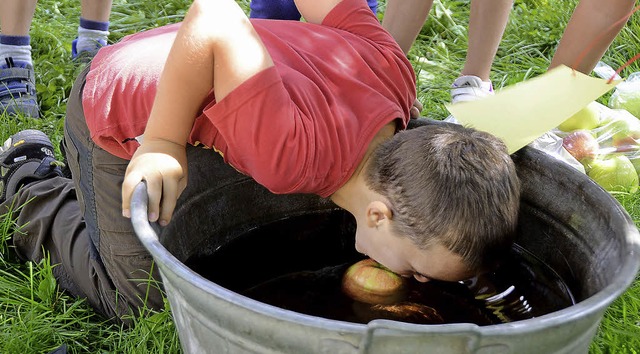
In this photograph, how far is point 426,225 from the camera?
164 cm

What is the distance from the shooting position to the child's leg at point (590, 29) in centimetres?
268

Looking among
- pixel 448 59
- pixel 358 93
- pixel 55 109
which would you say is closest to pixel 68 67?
pixel 55 109

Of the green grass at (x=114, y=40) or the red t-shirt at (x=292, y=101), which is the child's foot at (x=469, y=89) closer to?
the green grass at (x=114, y=40)

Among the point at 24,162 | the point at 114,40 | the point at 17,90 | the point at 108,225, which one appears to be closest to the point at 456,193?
the point at 108,225

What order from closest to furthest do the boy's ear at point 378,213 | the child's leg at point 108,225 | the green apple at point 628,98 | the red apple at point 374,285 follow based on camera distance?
the boy's ear at point 378,213 < the red apple at point 374,285 < the child's leg at point 108,225 < the green apple at point 628,98

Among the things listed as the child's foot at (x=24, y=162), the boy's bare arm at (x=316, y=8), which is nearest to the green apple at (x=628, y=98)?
the boy's bare arm at (x=316, y=8)

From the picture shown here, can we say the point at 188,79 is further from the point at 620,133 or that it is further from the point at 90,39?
Answer: the point at 90,39

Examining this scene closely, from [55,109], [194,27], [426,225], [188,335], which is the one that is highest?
[194,27]

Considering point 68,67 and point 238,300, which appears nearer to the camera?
point 238,300

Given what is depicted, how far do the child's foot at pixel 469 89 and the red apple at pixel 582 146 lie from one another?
1.14 ft

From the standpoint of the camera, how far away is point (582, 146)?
9.22 feet

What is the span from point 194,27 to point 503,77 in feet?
7.20

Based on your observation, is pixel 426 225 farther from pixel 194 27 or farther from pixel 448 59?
pixel 448 59

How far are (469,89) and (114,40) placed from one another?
181 centimetres
